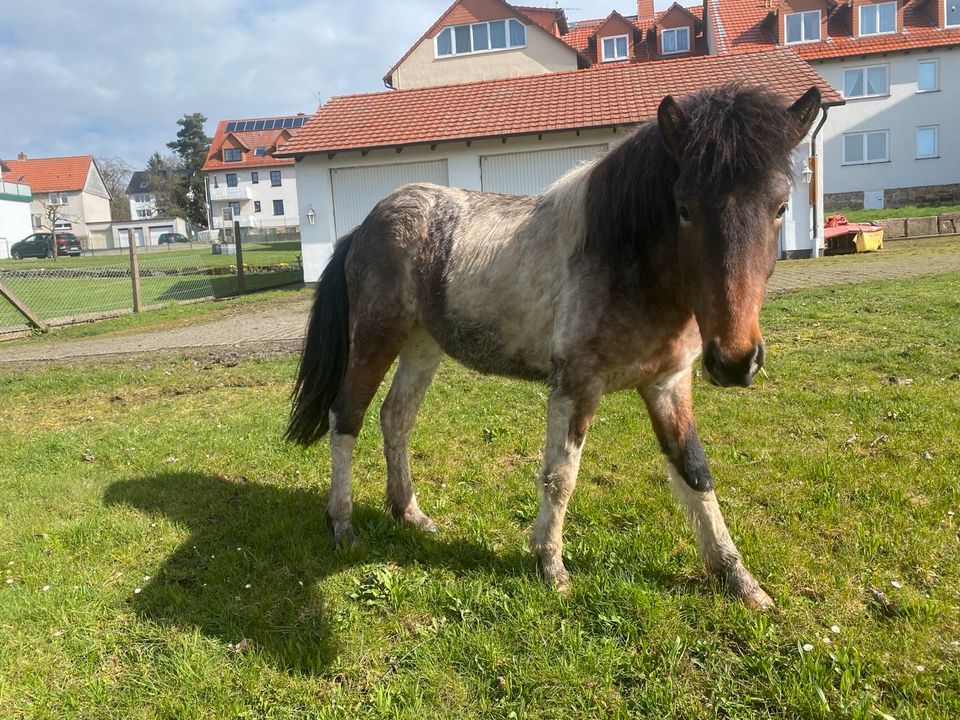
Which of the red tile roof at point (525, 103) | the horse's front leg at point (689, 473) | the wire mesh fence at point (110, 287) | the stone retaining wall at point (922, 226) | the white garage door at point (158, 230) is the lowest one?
the horse's front leg at point (689, 473)

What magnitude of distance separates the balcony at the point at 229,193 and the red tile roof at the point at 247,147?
2.04 meters

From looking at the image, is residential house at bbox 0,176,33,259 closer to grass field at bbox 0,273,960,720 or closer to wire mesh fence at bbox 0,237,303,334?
wire mesh fence at bbox 0,237,303,334

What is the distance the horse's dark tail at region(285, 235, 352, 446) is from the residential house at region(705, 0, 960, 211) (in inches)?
1216

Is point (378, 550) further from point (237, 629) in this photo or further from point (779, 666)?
point (779, 666)

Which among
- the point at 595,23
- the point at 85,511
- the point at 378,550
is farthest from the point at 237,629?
the point at 595,23

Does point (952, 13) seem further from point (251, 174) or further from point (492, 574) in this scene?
point (251, 174)

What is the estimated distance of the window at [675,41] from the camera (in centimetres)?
3231

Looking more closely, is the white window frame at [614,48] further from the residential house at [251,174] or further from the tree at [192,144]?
the tree at [192,144]

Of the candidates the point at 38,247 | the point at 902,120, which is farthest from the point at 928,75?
the point at 38,247

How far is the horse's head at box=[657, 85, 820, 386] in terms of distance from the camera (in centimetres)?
209

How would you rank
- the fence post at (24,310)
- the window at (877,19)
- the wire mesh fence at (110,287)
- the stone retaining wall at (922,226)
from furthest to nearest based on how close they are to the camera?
the window at (877,19) → the stone retaining wall at (922,226) → the wire mesh fence at (110,287) → the fence post at (24,310)

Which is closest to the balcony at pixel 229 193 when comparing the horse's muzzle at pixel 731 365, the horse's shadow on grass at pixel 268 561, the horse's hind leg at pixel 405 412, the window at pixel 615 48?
the window at pixel 615 48

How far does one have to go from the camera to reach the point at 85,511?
161 inches

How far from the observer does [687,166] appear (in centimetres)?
226
